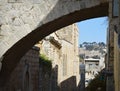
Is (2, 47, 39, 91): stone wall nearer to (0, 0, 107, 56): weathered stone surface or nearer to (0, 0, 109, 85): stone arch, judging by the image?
(0, 0, 109, 85): stone arch

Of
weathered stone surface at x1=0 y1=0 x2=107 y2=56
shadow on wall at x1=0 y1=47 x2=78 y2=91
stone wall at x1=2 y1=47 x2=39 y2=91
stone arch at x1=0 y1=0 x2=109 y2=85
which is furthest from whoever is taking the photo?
shadow on wall at x1=0 y1=47 x2=78 y2=91

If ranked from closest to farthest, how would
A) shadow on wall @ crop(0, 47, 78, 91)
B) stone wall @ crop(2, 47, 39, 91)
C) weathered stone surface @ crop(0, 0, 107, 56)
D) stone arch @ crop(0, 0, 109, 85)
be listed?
stone arch @ crop(0, 0, 109, 85) < weathered stone surface @ crop(0, 0, 107, 56) < stone wall @ crop(2, 47, 39, 91) < shadow on wall @ crop(0, 47, 78, 91)

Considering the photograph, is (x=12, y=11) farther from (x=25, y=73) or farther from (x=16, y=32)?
(x=25, y=73)

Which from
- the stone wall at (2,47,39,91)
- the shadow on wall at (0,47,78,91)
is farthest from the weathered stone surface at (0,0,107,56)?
the stone wall at (2,47,39,91)

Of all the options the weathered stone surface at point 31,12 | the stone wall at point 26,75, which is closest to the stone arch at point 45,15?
the weathered stone surface at point 31,12

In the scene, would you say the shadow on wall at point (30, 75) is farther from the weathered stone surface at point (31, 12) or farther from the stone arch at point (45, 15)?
the weathered stone surface at point (31, 12)

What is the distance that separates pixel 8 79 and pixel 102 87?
16.0 ft

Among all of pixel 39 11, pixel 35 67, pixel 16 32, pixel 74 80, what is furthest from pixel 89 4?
pixel 74 80

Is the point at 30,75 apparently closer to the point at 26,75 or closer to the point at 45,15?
the point at 26,75

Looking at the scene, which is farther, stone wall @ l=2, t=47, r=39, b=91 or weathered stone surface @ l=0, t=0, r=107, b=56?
stone wall @ l=2, t=47, r=39, b=91

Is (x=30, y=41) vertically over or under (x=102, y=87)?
over

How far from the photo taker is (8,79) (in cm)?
1167

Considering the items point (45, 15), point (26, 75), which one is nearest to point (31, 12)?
point (45, 15)

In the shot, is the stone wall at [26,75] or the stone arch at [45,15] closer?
the stone arch at [45,15]
